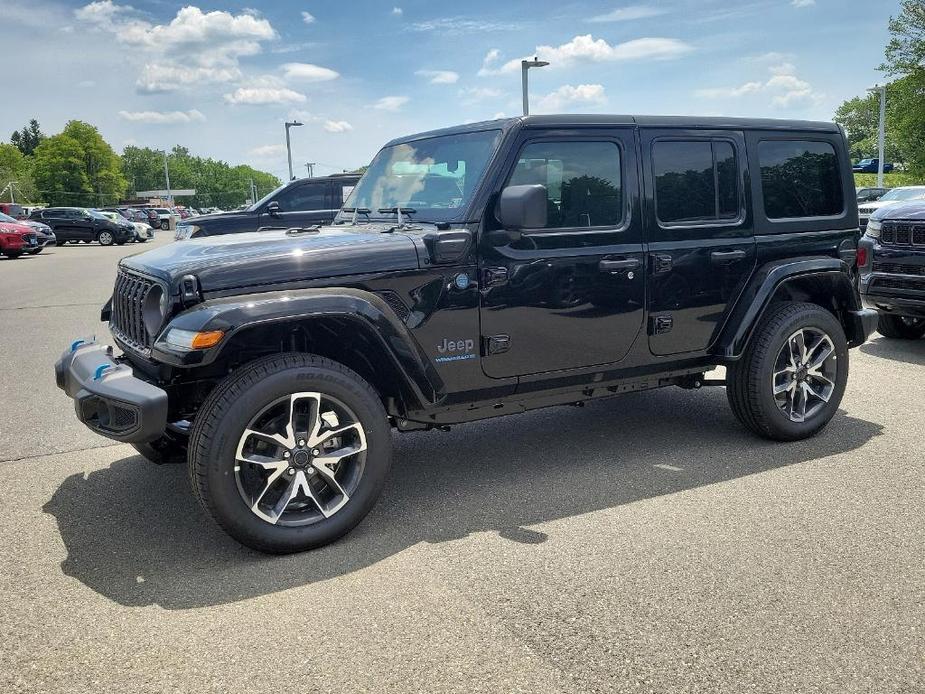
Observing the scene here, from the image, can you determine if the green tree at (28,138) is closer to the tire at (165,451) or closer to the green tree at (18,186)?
the green tree at (18,186)

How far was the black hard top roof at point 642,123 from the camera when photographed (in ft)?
13.9

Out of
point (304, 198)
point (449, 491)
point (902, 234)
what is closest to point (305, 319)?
point (449, 491)

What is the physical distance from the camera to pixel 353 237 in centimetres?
401

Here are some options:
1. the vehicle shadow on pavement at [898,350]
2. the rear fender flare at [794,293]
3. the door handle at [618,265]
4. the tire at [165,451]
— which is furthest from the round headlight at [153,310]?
the vehicle shadow on pavement at [898,350]

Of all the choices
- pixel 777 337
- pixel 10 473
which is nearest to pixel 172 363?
pixel 10 473

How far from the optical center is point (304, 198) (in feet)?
39.1

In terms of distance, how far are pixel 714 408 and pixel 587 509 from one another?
2.24 meters

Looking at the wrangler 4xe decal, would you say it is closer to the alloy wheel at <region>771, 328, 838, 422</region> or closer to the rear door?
the rear door

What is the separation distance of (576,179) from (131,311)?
7.85ft

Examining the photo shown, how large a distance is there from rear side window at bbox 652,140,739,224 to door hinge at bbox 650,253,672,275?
207mm

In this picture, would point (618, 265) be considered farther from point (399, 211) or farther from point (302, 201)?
point (302, 201)

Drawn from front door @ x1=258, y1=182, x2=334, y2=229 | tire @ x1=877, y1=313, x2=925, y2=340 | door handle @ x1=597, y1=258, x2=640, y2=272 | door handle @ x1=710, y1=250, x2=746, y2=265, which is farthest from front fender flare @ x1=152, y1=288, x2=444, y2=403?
front door @ x1=258, y1=182, x2=334, y2=229

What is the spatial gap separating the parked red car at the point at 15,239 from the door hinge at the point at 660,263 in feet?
80.1

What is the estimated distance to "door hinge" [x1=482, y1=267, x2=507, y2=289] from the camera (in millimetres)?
4018
